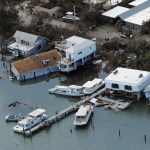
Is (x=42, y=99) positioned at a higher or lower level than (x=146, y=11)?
lower

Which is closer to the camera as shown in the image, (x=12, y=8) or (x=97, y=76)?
(x=97, y=76)

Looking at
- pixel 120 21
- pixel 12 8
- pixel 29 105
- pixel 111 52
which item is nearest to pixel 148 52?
pixel 111 52

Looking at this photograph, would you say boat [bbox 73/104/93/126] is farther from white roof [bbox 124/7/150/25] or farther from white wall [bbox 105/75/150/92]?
white roof [bbox 124/7/150/25]

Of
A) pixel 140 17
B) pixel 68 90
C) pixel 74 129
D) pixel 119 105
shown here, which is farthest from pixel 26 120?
pixel 140 17

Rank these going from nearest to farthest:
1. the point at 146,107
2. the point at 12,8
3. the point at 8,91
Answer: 1. the point at 146,107
2. the point at 8,91
3. the point at 12,8

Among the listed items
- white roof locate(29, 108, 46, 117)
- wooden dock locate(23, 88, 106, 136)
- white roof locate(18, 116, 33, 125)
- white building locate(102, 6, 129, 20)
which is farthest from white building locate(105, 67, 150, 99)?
white building locate(102, 6, 129, 20)

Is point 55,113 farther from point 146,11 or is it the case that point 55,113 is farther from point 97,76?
point 146,11

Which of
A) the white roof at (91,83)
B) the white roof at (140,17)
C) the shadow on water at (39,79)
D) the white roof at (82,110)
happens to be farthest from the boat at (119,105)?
the white roof at (140,17)
